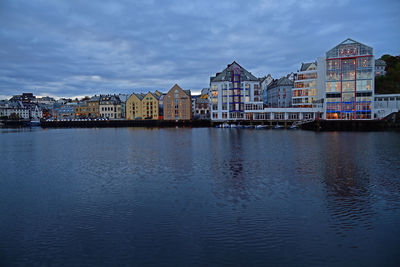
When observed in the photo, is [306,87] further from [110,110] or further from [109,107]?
[109,107]

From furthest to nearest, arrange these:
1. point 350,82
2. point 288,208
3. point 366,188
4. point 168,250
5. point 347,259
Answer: point 350,82 < point 366,188 < point 288,208 < point 168,250 < point 347,259

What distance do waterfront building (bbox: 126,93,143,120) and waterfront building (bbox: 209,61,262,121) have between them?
5005cm

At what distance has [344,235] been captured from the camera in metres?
13.4

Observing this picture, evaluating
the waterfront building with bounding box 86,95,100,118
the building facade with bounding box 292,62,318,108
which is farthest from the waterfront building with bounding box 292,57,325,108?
the waterfront building with bounding box 86,95,100,118

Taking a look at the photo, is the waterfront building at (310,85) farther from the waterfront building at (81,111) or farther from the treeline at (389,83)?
the waterfront building at (81,111)

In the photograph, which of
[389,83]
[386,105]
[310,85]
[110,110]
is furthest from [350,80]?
[110,110]

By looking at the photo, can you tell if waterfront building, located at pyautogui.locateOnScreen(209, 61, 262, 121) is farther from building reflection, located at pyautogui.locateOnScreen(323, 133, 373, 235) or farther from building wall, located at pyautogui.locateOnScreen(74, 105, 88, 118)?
building wall, located at pyautogui.locateOnScreen(74, 105, 88, 118)

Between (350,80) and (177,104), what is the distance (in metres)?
80.1

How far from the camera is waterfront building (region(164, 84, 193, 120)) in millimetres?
144113

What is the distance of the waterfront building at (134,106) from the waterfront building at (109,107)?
18.4 meters

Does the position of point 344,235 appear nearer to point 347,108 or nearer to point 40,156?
point 40,156

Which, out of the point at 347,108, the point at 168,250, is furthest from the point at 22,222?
the point at 347,108

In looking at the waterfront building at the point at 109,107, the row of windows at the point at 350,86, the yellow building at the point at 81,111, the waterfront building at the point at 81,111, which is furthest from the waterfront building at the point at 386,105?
the yellow building at the point at 81,111

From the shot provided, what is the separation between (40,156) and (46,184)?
1911cm
